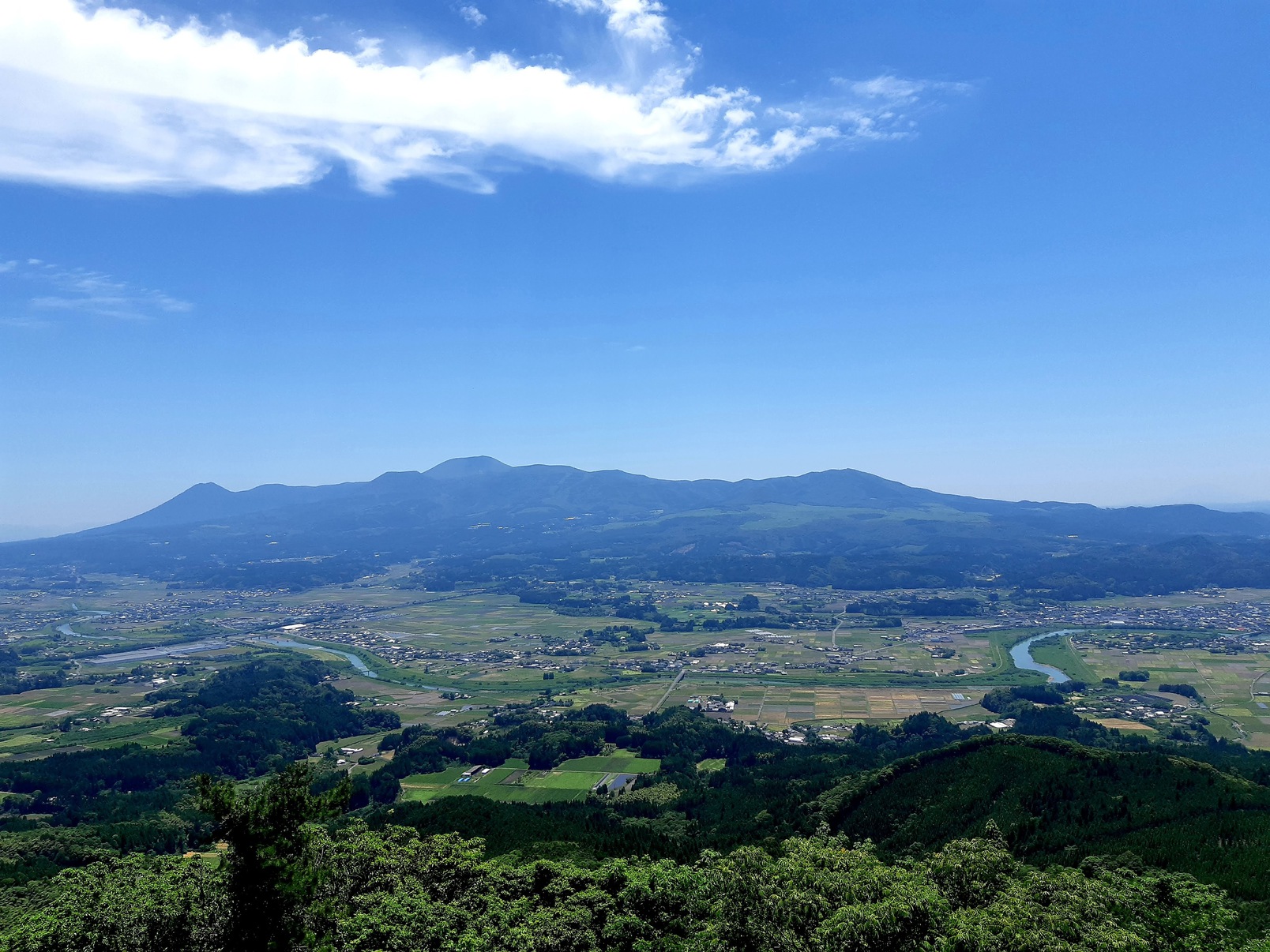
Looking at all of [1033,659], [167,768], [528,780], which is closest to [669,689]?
[528,780]

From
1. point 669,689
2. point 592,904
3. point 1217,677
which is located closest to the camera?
point 592,904

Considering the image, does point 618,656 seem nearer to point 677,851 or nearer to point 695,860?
point 677,851

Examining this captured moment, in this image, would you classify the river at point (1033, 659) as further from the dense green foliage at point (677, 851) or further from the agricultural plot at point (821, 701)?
the dense green foliage at point (677, 851)

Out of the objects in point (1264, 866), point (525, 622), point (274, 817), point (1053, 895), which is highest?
point (274, 817)

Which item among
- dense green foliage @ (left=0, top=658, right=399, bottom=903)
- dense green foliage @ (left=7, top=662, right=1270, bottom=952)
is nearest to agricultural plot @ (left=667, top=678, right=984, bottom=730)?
dense green foliage @ (left=7, top=662, right=1270, bottom=952)

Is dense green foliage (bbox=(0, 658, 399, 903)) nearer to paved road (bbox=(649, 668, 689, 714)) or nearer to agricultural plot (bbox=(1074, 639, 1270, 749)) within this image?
paved road (bbox=(649, 668, 689, 714))

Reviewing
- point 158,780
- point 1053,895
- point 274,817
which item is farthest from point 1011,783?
point 158,780

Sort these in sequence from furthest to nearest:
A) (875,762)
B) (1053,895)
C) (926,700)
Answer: (926,700), (875,762), (1053,895)

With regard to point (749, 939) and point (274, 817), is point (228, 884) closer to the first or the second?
point (274, 817)

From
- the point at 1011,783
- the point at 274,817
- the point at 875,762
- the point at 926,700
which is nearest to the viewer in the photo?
the point at 274,817
